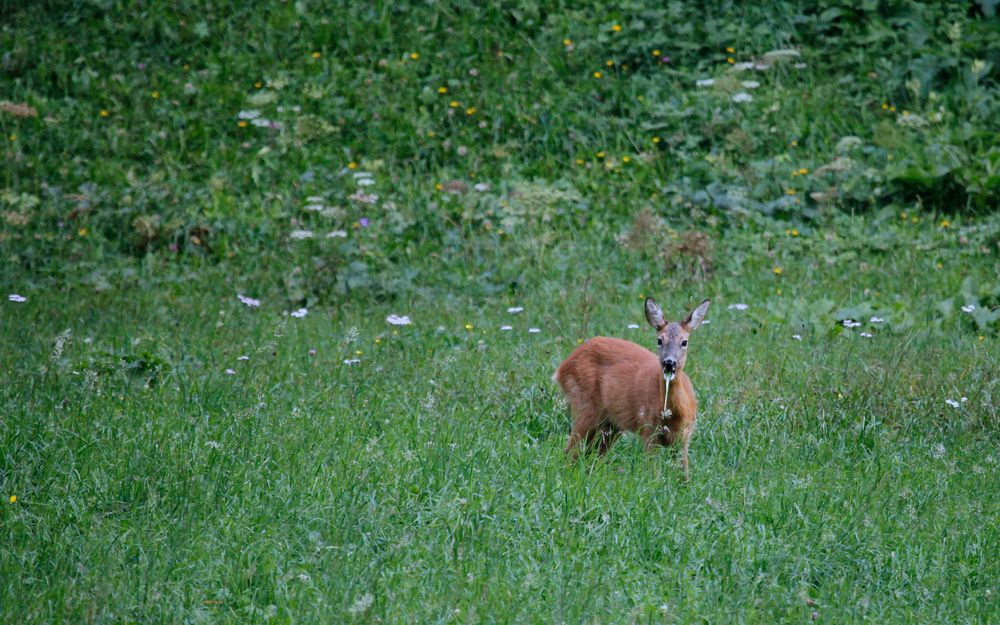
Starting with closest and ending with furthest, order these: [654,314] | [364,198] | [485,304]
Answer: [654,314] < [485,304] < [364,198]

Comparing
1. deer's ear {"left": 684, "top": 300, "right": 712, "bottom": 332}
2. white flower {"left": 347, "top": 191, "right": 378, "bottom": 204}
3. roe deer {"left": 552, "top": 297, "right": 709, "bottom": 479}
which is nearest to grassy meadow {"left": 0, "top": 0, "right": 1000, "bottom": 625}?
white flower {"left": 347, "top": 191, "right": 378, "bottom": 204}

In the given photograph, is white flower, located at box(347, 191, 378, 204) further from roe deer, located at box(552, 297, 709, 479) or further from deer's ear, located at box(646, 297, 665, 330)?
deer's ear, located at box(646, 297, 665, 330)

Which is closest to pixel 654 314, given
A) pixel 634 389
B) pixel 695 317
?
pixel 695 317

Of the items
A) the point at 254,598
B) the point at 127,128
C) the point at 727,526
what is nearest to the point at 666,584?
the point at 727,526

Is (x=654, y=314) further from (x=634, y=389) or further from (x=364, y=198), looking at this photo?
(x=364, y=198)

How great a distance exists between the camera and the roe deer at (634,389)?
5578mm

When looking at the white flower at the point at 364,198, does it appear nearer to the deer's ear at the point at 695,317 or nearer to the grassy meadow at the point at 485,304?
the grassy meadow at the point at 485,304

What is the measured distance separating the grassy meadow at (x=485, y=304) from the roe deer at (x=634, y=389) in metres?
0.20

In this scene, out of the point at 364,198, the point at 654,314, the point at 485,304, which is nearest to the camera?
the point at 654,314

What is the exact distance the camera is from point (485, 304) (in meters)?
9.04

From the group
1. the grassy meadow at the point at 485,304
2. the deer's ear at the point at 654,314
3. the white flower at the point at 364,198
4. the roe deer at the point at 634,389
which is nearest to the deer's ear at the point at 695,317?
the roe deer at the point at 634,389

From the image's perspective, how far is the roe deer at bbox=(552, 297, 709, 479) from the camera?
5.58m

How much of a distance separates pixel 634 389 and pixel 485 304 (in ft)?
10.9

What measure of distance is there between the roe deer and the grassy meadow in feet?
0.67
